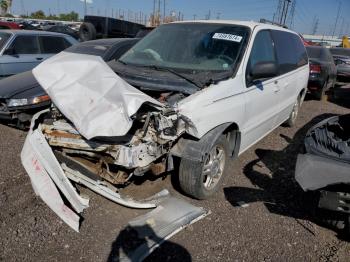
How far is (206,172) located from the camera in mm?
3678

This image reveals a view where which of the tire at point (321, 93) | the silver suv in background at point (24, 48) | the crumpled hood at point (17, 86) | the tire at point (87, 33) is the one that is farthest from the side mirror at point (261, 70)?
the tire at point (87, 33)

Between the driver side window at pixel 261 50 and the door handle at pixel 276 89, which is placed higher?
the driver side window at pixel 261 50

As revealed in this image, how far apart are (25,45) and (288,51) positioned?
614 centimetres

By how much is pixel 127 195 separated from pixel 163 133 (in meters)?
1.12

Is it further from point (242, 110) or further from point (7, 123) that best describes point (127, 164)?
point (7, 123)

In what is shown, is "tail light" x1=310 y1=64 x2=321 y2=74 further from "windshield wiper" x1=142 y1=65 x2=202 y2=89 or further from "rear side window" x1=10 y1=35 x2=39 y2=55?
"rear side window" x1=10 y1=35 x2=39 y2=55

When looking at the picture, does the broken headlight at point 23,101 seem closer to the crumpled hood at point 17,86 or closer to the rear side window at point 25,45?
the crumpled hood at point 17,86

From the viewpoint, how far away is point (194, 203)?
12.3ft

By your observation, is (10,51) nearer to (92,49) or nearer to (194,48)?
(92,49)

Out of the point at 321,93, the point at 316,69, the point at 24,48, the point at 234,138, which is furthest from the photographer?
the point at 321,93

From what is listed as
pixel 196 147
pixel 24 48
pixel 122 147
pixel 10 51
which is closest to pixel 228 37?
pixel 196 147

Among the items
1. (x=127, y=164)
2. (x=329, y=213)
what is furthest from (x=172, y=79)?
(x=329, y=213)

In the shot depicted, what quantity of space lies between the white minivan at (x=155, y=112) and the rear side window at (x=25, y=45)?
4659 mm

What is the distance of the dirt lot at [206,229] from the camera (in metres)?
2.96
